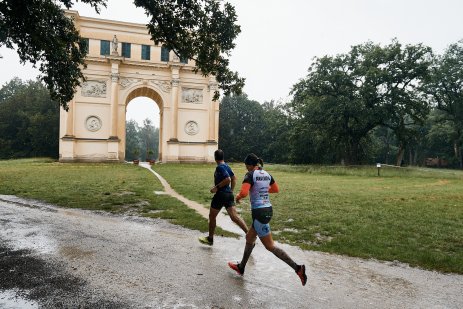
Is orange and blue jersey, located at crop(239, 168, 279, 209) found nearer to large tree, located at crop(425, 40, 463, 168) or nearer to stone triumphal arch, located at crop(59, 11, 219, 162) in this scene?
stone triumphal arch, located at crop(59, 11, 219, 162)

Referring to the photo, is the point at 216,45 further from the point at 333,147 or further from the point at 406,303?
the point at 333,147

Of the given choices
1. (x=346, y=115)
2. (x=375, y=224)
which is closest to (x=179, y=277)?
(x=375, y=224)

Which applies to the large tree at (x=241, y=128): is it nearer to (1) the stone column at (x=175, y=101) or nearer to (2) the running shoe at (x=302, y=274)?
(1) the stone column at (x=175, y=101)

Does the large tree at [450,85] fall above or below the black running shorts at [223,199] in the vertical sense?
above

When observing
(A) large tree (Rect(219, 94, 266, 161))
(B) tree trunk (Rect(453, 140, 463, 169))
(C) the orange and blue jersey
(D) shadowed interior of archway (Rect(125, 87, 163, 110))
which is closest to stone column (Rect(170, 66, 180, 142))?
(D) shadowed interior of archway (Rect(125, 87, 163, 110))

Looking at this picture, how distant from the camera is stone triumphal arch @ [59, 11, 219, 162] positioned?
41.2 meters

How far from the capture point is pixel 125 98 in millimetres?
43594

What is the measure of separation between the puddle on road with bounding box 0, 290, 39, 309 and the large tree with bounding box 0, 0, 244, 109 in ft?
33.2

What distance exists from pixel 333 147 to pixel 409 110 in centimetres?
949

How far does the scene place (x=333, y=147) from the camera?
135ft

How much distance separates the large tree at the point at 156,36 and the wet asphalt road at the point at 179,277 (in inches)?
298

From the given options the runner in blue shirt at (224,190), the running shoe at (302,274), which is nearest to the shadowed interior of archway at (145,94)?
the runner in blue shirt at (224,190)

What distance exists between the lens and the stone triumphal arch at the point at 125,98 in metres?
41.2

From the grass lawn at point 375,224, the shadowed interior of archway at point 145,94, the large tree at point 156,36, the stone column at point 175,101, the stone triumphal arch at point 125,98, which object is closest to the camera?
the grass lawn at point 375,224
